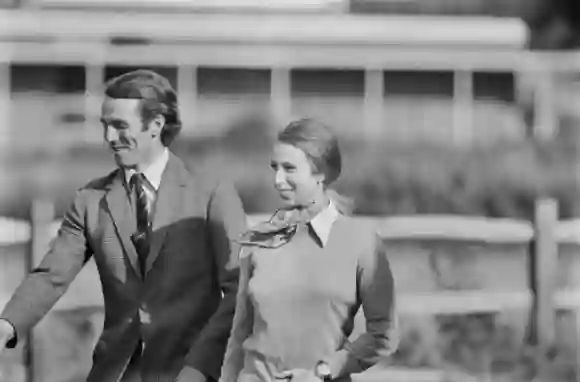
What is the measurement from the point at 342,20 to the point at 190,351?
344 inches

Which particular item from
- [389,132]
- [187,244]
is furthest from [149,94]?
[389,132]

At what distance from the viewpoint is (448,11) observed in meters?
12.1

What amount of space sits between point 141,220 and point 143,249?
92mm

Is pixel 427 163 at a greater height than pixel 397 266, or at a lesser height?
greater

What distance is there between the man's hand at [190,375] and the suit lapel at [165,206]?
341 mm

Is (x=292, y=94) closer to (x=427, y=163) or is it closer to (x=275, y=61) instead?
(x=275, y=61)

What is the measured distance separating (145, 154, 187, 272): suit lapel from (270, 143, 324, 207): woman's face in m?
0.58

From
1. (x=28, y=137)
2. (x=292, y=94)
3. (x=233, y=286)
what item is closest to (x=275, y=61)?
(x=292, y=94)

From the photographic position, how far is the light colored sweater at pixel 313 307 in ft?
9.78

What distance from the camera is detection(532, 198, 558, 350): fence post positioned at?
761 cm

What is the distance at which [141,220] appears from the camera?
11.6 feet

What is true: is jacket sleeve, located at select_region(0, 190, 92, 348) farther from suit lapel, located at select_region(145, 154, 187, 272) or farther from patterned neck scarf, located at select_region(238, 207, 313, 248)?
patterned neck scarf, located at select_region(238, 207, 313, 248)

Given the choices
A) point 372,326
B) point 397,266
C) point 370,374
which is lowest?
point 370,374

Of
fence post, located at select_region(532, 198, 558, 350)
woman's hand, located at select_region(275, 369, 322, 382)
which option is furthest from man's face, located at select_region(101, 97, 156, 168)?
fence post, located at select_region(532, 198, 558, 350)
